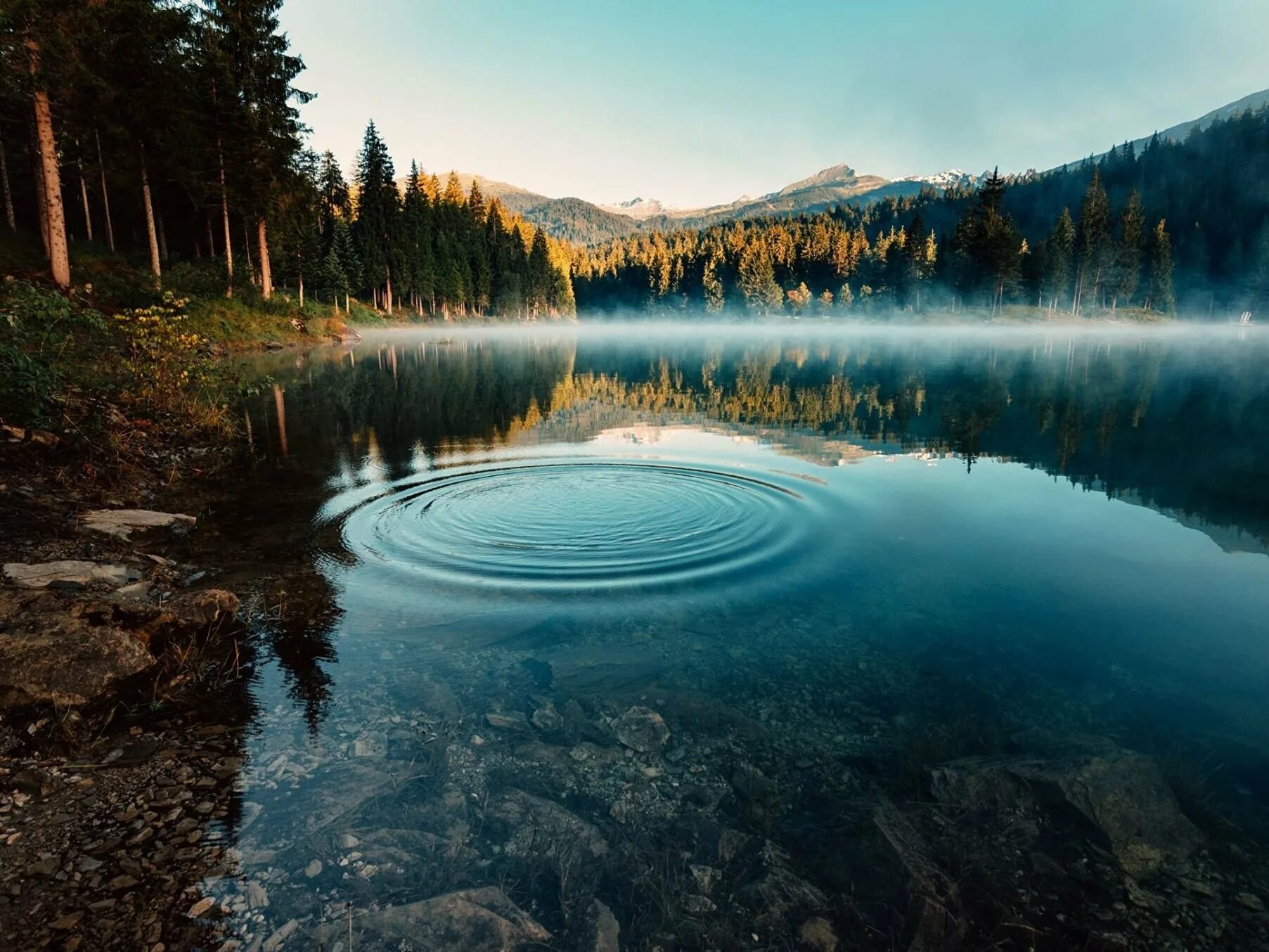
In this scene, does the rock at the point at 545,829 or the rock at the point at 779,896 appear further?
the rock at the point at 545,829

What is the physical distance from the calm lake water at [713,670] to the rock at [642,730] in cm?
3

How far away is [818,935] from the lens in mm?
4074

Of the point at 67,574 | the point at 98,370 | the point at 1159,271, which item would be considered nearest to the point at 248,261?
the point at 98,370

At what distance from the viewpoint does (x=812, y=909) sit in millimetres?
4250

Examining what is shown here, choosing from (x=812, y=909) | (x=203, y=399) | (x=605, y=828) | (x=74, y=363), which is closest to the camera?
(x=812, y=909)

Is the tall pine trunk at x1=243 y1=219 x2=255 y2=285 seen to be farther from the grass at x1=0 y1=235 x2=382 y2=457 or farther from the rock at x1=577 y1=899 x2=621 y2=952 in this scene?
the rock at x1=577 y1=899 x2=621 y2=952

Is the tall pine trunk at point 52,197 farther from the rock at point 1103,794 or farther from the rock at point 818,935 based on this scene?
the rock at point 1103,794

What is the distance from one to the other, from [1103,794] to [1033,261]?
138057mm

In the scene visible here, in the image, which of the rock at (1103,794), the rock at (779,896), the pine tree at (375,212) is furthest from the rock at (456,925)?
the pine tree at (375,212)

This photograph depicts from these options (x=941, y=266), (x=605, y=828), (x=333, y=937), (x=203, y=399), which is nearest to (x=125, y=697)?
(x=333, y=937)

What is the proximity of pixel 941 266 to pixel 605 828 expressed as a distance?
146 metres

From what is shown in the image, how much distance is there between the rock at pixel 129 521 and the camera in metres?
9.22

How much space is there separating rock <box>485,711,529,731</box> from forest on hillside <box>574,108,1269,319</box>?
Answer: 12688 centimetres

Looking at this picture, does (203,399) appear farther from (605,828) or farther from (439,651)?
(605,828)
